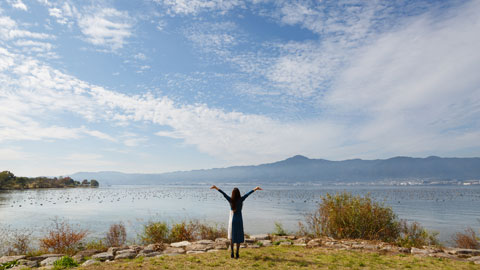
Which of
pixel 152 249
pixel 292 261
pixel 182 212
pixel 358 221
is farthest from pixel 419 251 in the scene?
pixel 182 212

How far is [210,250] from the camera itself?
1205 centimetres

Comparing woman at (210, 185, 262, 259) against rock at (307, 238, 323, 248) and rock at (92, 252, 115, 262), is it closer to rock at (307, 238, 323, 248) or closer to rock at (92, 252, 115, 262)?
rock at (307, 238, 323, 248)

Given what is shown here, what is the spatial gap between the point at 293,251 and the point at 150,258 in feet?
18.9

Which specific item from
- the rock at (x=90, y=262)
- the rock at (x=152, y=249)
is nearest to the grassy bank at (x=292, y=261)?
the rock at (x=90, y=262)

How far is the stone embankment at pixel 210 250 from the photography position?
10541 millimetres

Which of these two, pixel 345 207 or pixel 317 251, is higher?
pixel 345 207

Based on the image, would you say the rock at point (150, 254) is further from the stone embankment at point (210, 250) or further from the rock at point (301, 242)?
the rock at point (301, 242)

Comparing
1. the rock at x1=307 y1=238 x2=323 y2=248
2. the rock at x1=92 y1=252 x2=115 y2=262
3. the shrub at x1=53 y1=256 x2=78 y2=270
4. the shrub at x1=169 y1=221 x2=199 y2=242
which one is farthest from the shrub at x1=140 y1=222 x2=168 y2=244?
the rock at x1=307 y1=238 x2=323 y2=248

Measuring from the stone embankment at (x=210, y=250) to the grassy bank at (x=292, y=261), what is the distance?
814 mm

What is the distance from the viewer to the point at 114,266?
9516mm

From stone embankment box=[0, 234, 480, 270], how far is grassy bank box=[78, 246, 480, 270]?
81 cm

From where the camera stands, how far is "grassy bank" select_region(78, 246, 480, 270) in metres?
9.46

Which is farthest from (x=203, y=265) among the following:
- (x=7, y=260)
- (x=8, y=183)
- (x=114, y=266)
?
(x=8, y=183)

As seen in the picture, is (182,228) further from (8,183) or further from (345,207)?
(8,183)
